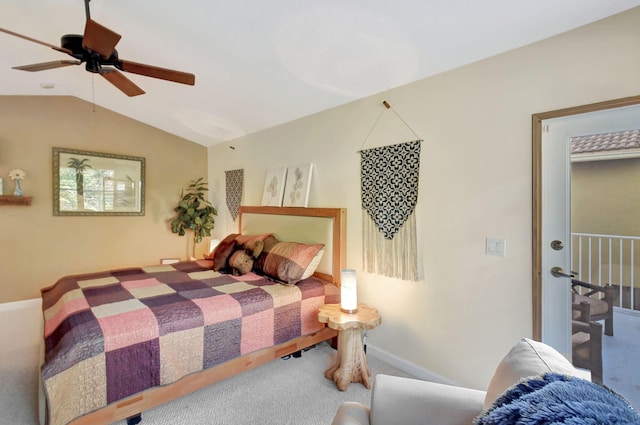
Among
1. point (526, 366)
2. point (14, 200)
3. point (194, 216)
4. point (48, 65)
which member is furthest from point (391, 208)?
point (14, 200)

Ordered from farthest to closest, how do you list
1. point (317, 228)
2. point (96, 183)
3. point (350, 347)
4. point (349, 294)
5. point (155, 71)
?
point (96, 183)
point (317, 228)
point (349, 294)
point (350, 347)
point (155, 71)

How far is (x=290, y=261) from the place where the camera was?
283 cm

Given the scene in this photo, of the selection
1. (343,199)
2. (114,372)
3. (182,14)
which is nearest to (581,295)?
(343,199)

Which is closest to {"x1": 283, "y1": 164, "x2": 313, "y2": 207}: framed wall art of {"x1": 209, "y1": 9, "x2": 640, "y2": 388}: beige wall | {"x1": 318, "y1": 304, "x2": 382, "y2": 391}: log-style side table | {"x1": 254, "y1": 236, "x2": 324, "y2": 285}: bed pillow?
{"x1": 254, "y1": 236, "x2": 324, "y2": 285}: bed pillow

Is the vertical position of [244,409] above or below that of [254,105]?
Result: below

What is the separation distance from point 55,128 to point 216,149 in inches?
83.2

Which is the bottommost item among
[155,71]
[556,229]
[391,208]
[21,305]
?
[21,305]

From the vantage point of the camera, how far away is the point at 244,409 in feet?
6.59

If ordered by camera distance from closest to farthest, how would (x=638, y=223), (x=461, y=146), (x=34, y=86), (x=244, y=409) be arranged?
(x=638, y=223) → (x=244, y=409) → (x=461, y=146) → (x=34, y=86)

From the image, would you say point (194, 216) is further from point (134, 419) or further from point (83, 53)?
point (134, 419)

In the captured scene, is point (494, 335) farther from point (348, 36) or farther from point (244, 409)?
point (348, 36)

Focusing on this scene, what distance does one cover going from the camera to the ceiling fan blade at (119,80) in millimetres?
2051

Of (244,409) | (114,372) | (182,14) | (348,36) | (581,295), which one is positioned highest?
(182,14)

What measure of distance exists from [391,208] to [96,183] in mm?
4245
